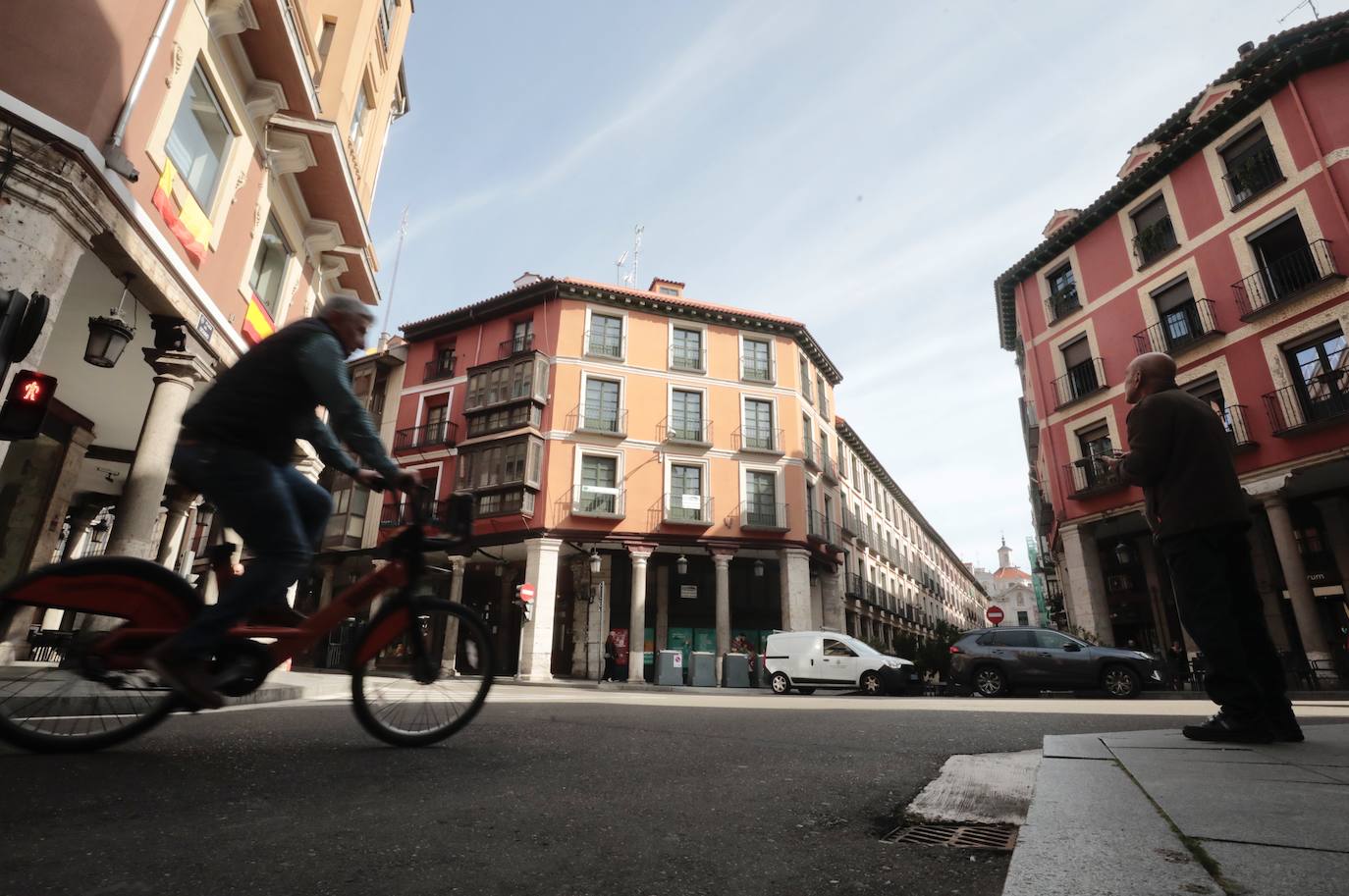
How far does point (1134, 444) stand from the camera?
138 inches

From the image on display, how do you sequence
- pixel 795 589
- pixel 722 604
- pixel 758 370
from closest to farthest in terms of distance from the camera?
pixel 722 604
pixel 795 589
pixel 758 370

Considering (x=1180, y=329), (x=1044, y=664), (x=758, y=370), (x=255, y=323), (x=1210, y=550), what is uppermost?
(x=758, y=370)

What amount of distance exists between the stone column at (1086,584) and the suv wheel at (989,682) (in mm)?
6194

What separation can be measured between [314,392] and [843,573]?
28629 mm

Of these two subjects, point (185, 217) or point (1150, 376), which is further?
point (185, 217)

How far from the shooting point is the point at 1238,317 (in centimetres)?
1672

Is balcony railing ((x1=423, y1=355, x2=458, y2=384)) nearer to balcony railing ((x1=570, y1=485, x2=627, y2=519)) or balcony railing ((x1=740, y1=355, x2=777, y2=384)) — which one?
balcony railing ((x1=570, y1=485, x2=627, y2=519))

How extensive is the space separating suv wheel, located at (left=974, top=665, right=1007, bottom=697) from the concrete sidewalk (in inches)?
505

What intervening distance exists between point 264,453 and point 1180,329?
22.4m

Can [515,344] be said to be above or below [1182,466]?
above

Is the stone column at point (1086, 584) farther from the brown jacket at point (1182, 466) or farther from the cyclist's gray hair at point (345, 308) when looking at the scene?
the cyclist's gray hair at point (345, 308)

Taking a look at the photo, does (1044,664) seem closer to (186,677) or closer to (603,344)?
(186,677)

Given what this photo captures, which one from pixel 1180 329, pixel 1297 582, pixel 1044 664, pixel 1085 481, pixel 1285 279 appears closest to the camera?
pixel 1044 664

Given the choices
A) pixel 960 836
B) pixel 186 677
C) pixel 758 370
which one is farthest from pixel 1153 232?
pixel 186 677
